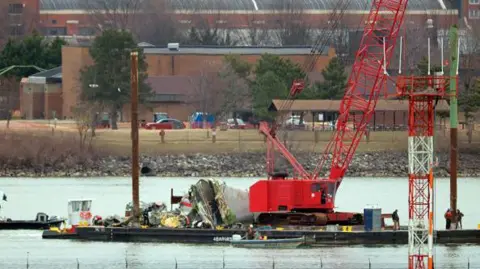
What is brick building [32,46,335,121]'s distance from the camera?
552ft

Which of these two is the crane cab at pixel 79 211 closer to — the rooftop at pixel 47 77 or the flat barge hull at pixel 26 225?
the flat barge hull at pixel 26 225

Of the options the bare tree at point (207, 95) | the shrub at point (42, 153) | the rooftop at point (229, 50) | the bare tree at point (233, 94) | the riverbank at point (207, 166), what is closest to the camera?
the riverbank at point (207, 166)

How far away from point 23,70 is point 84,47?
308 inches

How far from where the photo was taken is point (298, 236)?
7956cm

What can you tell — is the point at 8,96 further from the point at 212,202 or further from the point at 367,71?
the point at 212,202

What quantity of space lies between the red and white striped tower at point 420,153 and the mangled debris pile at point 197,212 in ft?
71.2

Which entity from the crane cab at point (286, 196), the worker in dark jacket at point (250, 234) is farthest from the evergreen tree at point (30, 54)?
the worker in dark jacket at point (250, 234)

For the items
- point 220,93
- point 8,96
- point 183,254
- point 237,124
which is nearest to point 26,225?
point 183,254

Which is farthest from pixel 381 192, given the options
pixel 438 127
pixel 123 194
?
pixel 438 127

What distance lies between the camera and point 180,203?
83500 mm

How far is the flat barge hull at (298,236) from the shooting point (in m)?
79.1

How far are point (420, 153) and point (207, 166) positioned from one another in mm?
77418

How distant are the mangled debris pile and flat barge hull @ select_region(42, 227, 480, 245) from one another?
85 centimetres

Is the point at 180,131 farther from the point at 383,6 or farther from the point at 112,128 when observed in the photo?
the point at 383,6
